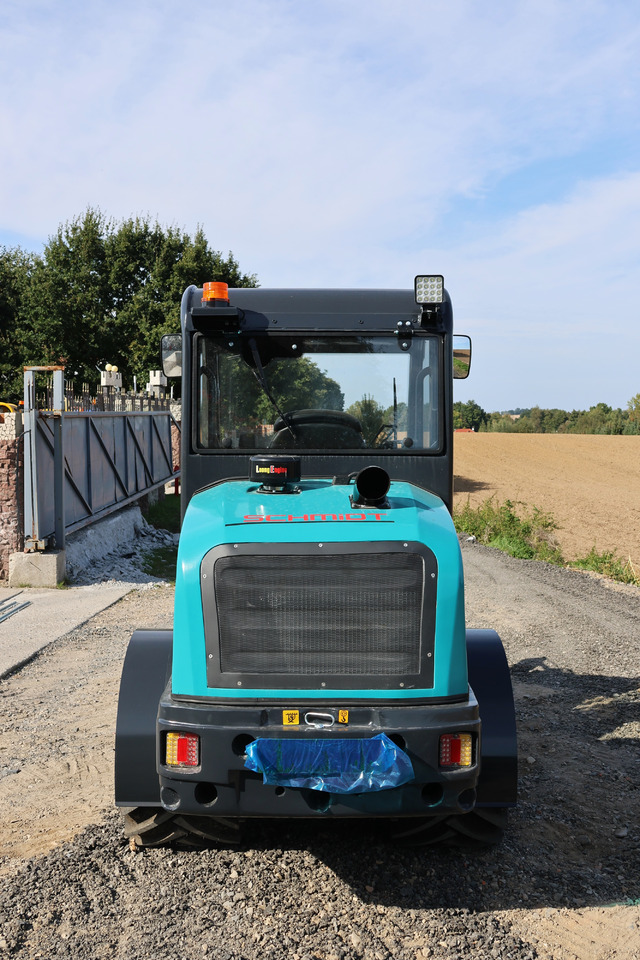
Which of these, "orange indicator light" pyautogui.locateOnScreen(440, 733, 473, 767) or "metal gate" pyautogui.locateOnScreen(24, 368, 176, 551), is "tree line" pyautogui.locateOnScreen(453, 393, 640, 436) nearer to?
"metal gate" pyautogui.locateOnScreen(24, 368, 176, 551)

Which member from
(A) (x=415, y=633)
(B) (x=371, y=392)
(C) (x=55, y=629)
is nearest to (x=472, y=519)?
(C) (x=55, y=629)

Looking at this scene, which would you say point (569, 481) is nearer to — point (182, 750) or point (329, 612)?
point (329, 612)

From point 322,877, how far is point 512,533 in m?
14.3

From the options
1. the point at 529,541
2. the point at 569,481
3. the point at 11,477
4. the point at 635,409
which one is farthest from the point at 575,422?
the point at 11,477

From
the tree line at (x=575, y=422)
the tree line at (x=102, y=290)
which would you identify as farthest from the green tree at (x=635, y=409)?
the tree line at (x=102, y=290)

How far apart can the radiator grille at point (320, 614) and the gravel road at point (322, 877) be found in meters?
1.12

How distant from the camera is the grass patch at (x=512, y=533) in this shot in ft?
53.0

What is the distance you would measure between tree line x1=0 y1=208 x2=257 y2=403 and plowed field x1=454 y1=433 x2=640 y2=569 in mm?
14935

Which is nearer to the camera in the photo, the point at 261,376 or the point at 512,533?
the point at 261,376

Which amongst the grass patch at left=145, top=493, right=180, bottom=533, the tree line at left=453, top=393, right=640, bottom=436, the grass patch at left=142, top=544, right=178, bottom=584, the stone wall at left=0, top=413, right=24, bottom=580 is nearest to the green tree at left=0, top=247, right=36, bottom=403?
the grass patch at left=145, top=493, right=180, bottom=533

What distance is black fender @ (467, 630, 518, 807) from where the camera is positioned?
3.99 m

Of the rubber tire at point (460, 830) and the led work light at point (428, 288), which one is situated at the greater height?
the led work light at point (428, 288)

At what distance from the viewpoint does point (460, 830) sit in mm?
4082

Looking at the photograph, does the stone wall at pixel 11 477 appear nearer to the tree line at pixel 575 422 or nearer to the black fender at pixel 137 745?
the black fender at pixel 137 745
